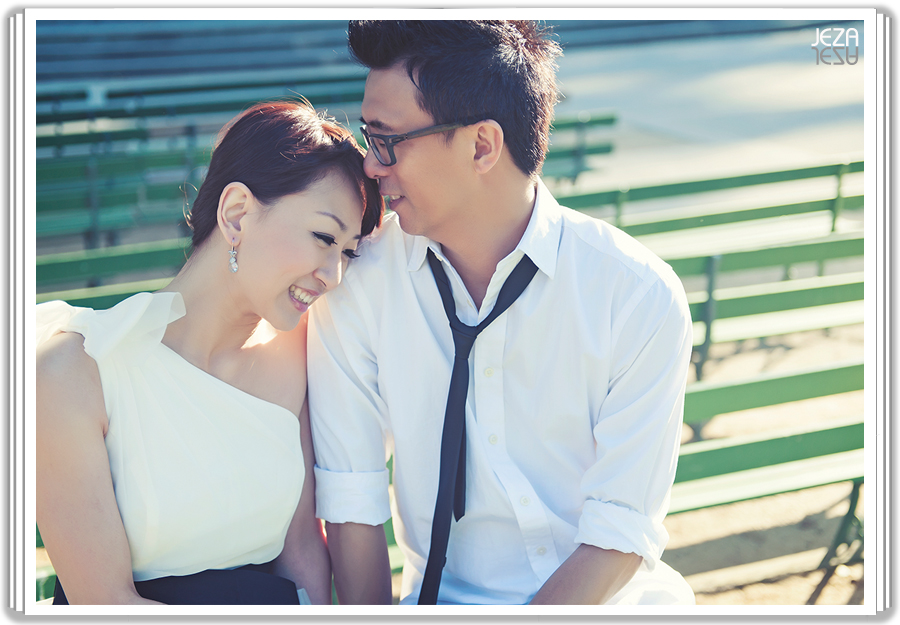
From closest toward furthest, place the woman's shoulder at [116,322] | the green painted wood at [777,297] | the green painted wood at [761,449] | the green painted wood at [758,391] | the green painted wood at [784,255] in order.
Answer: the woman's shoulder at [116,322] → the green painted wood at [761,449] → the green painted wood at [758,391] → the green painted wood at [777,297] → the green painted wood at [784,255]

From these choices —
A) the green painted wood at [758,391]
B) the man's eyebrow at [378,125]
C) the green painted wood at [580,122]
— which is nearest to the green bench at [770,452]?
the green painted wood at [758,391]

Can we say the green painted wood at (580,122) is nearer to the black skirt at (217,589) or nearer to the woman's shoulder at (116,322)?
the woman's shoulder at (116,322)

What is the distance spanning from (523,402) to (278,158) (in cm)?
91

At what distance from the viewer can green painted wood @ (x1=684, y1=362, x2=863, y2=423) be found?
119 inches

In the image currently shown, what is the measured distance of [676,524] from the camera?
11.6 ft

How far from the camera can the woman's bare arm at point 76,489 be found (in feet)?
5.52

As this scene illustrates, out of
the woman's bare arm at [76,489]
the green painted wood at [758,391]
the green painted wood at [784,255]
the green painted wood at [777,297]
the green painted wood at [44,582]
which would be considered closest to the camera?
the woman's bare arm at [76,489]

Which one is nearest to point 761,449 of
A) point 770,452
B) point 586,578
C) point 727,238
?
point 770,452

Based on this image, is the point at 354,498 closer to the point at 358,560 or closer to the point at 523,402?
the point at 358,560

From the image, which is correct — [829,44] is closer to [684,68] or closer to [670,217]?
[670,217]

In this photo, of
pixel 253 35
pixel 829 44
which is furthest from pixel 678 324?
pixel 253 35

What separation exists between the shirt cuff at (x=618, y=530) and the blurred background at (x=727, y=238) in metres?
0.75

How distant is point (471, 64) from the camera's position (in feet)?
6.52

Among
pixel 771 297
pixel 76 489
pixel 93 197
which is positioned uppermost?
pixel 93 197
